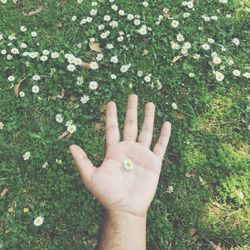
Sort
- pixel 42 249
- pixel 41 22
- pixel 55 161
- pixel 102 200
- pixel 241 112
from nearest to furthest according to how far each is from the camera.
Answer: pixel 102 200, pixel 42 249, pixel 55 161, pixel 241 112, pixel 41 22

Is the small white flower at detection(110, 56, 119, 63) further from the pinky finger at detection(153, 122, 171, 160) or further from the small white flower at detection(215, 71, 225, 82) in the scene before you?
the pinky finger at detection(153, 122, 171, 160)

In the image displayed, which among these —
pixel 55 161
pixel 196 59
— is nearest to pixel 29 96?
pixel 55 161

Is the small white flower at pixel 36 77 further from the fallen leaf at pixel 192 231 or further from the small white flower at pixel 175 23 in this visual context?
the fallen leaf at pixel 192 231

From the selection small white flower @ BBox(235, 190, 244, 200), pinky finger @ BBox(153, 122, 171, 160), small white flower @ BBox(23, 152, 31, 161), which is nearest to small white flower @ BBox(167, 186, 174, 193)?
small white flower @ BBox(235, 190, 244, 200)

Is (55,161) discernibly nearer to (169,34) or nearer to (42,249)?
(42,249)

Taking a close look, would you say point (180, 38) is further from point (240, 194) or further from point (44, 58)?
point (240, 194)

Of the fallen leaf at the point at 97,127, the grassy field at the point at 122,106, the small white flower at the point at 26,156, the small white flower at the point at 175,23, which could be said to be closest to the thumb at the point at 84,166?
the grassy field at the point at 122,106
